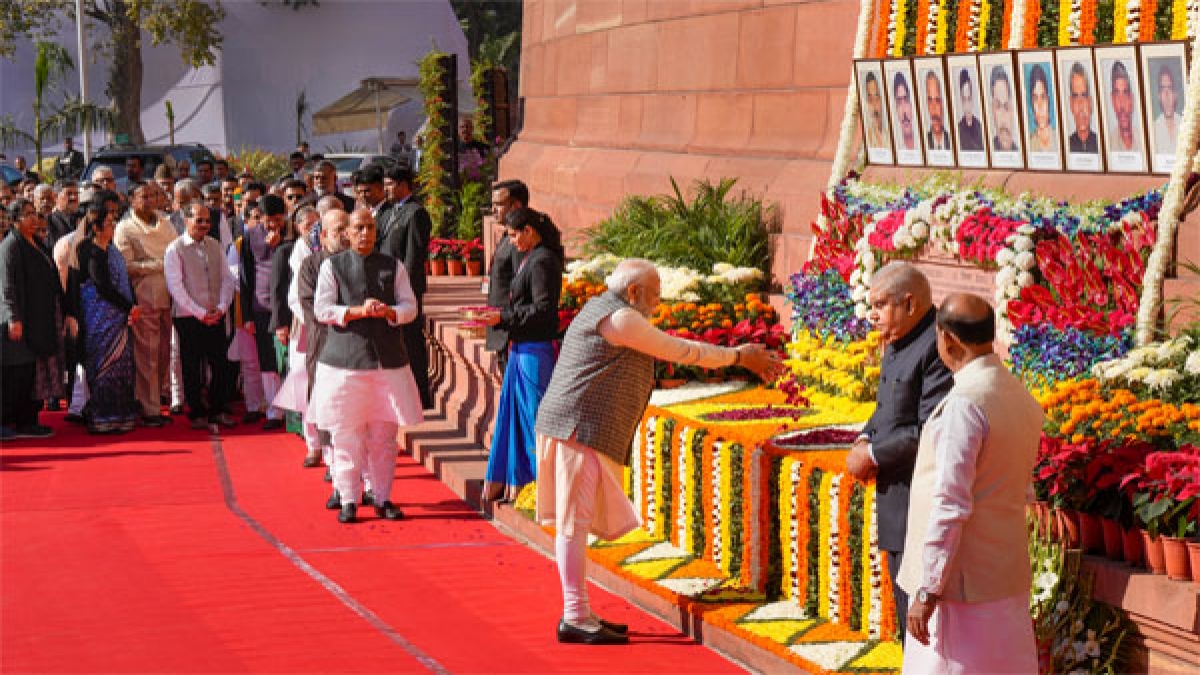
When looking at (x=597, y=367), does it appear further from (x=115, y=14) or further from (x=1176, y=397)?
(x=115, y=14)

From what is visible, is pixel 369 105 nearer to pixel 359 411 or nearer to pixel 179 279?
pixel 179 279

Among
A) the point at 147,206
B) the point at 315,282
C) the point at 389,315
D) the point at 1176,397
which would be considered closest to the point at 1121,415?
the point at 1176,397

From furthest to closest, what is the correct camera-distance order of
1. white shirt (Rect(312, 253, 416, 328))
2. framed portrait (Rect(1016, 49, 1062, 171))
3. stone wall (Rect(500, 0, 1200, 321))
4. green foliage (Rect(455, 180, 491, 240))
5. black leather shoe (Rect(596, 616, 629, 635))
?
green foliage (Rect(455, 180, 491, 240)) < stone wall (Rect(500, 0, 1200, 321)) < white shirt (Rect(312, 253, 416, 328)) < framed portrait (Rect(1016, 49, 1062, 171)) < black leather shoe (Rect(596, 616, 629, 635))

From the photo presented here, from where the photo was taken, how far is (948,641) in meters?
6.11

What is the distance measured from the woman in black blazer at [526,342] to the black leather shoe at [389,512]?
0.62m

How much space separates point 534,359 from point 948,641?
17.8 ft

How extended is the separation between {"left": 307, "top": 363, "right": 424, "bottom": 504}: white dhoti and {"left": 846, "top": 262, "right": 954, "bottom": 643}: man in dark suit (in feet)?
16.6

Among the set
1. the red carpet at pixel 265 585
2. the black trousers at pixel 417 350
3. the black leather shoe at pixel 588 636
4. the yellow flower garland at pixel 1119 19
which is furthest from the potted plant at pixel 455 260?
the black leather shoe at pixel 588 636

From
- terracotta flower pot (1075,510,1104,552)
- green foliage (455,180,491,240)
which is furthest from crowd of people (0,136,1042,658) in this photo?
green foliage (455,180,491,240)

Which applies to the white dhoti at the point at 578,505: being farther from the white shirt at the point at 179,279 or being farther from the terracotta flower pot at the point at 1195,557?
the white shirt at the point at 179,279

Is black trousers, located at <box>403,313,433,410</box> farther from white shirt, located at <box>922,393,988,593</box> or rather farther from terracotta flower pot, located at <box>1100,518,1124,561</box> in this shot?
white shirt, located at <box>922,393,988,593</box>

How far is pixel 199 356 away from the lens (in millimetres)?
16422

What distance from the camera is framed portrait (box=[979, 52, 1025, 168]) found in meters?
10.6

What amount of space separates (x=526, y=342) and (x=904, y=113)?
2783mm
